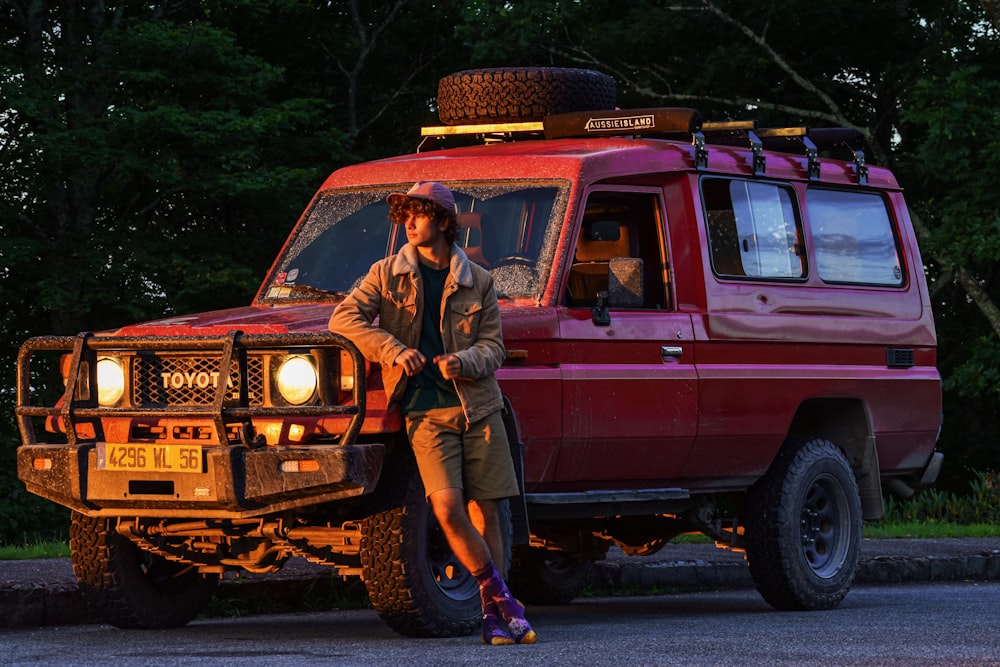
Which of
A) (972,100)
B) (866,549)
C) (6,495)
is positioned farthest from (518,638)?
(972,100)

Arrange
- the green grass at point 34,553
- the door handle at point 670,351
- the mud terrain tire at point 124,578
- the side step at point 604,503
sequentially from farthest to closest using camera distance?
the green grass at point 34,553 → the door handle at point 670,351 → the side step at point 604,503 → the mud terrain tire at point 124,578

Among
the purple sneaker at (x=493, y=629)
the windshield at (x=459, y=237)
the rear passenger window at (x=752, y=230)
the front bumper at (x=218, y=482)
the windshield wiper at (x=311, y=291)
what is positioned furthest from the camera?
the rear passenger window at (x=752, y=230)

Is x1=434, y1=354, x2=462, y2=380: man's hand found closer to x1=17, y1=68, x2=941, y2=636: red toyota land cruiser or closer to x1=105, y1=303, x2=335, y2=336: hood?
x1=17, y1=68, x2=941, y2=636: red toyota land cruiser

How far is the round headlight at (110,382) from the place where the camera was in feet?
28.4

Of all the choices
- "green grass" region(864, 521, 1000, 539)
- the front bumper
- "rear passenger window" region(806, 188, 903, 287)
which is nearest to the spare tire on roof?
"rear passenger window" region(806, 188, 903, 287)

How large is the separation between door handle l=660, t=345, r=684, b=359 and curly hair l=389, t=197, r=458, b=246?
187cm

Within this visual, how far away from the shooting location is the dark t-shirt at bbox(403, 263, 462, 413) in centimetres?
815

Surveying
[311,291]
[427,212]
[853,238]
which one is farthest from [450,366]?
[853,238]

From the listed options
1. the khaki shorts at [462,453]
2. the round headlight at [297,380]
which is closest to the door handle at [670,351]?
the khaki shorts at [462,453]

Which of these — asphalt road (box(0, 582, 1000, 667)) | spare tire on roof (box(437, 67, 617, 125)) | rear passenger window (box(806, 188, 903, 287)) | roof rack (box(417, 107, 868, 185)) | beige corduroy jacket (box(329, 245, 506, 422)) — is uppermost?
spare tire on roof (box(437, 67, 617, 125))

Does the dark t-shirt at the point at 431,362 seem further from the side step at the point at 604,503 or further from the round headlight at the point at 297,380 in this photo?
the side step at the point at 604,503

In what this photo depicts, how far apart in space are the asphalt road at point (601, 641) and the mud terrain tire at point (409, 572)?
0.10m

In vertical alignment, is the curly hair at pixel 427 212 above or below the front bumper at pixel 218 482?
above

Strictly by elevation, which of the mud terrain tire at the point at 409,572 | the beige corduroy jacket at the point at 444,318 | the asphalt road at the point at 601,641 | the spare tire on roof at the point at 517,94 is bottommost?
the asphalt road at the point at 601,641
